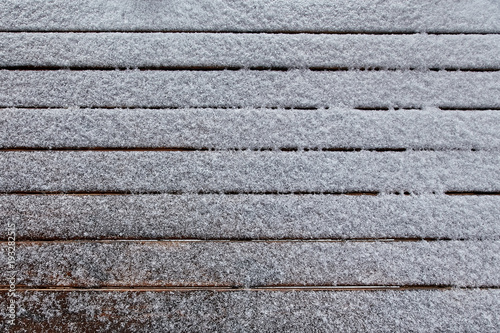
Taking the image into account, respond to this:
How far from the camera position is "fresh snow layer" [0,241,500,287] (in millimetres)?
751

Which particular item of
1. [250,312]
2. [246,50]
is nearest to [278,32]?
[246,50]

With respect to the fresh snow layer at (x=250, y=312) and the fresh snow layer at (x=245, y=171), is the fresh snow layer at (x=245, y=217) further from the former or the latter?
the fresh snow layer at (x=250, y=312)

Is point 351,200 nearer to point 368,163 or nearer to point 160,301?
point 368,163

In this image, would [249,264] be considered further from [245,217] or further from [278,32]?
[278,32]

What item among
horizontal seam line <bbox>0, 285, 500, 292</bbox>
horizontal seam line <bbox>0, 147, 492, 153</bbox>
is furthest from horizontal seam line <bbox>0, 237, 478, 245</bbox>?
horizontal seam line <bbox>0, 147, 492, 153</bbox>

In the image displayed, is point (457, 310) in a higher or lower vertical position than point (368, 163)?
lower

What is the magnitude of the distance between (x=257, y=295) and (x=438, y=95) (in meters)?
0.76

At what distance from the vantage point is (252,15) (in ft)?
2.93

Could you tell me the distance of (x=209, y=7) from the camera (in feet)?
2.93

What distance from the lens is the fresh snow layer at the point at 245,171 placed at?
794 mm

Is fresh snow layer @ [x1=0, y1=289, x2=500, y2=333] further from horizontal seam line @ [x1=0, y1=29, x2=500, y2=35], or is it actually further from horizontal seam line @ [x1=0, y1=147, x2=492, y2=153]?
horizontal seam line @ [x1=0, y1=29, x2=500, y2=35]

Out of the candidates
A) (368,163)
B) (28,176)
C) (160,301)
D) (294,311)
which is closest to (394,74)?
(368,163)

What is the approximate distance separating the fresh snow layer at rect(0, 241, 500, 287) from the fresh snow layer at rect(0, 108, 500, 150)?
0.89 ft

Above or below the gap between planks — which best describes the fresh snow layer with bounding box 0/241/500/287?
below
